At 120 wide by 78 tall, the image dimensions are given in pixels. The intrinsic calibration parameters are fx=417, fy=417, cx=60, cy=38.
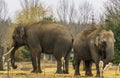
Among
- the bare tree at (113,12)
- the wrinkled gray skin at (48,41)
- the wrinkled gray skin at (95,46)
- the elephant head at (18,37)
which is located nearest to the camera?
the wrinkled gray skin at (95,46)

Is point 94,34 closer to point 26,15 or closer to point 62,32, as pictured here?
point 62,32

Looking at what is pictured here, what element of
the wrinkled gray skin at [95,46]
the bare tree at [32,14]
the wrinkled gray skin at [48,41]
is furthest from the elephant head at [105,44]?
the bare tree at [32,14]

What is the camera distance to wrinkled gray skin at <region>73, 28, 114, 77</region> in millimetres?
16500

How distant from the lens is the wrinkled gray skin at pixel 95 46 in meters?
16.5

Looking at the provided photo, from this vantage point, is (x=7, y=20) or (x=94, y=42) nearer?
(x=94, y=42)

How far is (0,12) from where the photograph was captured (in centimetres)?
7969

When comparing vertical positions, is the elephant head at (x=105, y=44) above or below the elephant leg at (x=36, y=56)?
above

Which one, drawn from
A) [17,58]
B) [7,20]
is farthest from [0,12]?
[17,58]

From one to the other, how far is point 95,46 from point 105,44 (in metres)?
0.66

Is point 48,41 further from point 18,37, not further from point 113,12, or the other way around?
point 113,12

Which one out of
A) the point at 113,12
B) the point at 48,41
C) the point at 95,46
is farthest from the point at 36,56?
the point at 113,12

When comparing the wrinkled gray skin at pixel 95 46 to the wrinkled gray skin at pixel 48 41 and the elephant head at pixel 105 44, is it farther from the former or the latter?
the wrinkled gray skin at pixel 48 41

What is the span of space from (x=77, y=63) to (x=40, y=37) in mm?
2558

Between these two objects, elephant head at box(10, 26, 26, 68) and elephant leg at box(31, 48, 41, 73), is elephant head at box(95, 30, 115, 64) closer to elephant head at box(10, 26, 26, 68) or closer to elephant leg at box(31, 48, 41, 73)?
elephant leg at box(31, 48, 41, 73)
